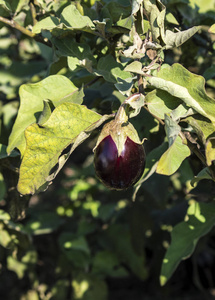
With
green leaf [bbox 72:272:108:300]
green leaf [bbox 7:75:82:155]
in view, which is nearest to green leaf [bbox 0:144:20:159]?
green leaf [bbox 7:75:82:155]

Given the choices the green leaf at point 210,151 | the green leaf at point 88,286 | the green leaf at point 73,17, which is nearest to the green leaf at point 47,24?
the green leaf at point 73,17

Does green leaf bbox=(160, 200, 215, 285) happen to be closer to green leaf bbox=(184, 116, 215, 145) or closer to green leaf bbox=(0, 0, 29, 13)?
green leaf bbox=(184, 116, 215, 145)

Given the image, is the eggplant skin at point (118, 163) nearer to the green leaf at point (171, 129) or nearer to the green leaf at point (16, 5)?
the green leaf at point (171, 129)

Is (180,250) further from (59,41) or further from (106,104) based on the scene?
(59,41)

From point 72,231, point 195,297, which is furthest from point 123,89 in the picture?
point 195,297

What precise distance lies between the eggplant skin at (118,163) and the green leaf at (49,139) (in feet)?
0.13

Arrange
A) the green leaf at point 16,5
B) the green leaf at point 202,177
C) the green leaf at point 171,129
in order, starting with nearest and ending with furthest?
the green leaf at point 171,129, the green leaf at point 202,177, the green leaf at point 16,5

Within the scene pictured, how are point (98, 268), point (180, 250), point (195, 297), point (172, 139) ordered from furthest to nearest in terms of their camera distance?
point (195, 297) < point (98, 268) < point (180, 250) < point (172, 139)

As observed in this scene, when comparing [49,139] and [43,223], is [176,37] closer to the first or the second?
[49,139]

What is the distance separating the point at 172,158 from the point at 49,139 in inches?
6.4

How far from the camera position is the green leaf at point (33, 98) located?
733 mm

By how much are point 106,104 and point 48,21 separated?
10.3 inches

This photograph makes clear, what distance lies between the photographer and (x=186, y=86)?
64cm

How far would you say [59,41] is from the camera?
2.52ft
